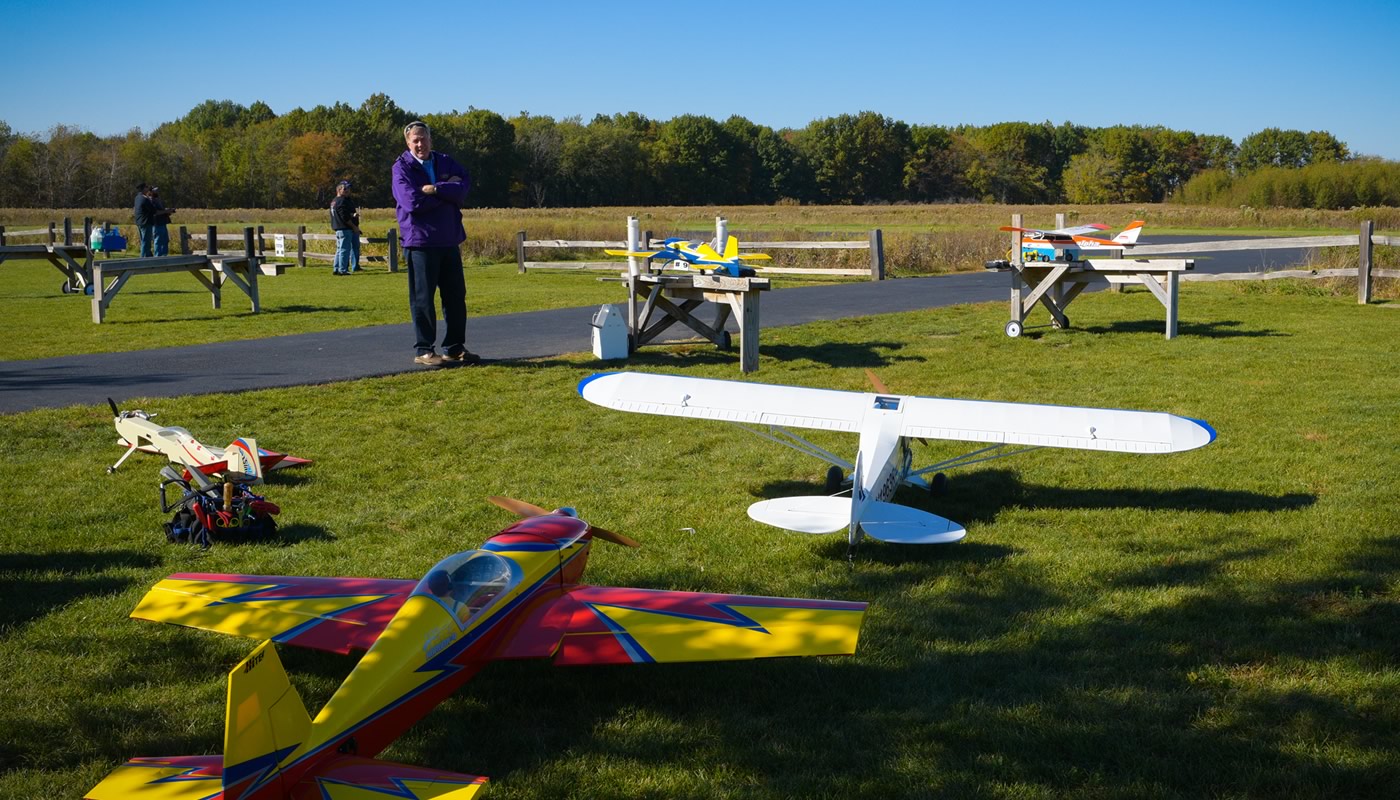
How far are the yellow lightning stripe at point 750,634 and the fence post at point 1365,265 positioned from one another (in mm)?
18694

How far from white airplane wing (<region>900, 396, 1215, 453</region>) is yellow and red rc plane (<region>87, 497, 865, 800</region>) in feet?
8.56

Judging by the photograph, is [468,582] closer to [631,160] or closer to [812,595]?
[812,595]

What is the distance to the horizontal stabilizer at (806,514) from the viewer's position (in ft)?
19.7

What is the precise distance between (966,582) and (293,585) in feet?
11.5

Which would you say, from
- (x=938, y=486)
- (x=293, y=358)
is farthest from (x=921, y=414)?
(x=293, y=358)

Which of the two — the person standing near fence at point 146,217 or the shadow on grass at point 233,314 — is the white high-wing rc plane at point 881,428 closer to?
the shadow on grass at point 233,314

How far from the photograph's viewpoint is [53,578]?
5.77 m

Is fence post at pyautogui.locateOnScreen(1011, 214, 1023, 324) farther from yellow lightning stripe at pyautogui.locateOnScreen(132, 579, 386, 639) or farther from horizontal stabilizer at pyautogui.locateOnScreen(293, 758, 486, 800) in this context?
horizontal stabilizer at pyautogui.locateOnScreen(293, 758, 486, 800)

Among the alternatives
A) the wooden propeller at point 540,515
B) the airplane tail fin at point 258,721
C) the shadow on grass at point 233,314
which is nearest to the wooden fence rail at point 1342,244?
the shadow on grass at point 233,314

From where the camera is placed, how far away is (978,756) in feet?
13.1

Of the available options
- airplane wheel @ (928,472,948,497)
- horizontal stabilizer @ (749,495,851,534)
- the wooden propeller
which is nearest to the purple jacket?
airplane wheel @ (928,472,948,497)

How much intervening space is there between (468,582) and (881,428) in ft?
11.4

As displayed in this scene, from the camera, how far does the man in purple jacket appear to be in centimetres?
1185

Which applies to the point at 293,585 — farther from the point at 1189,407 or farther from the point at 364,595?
the point at 1189,407
